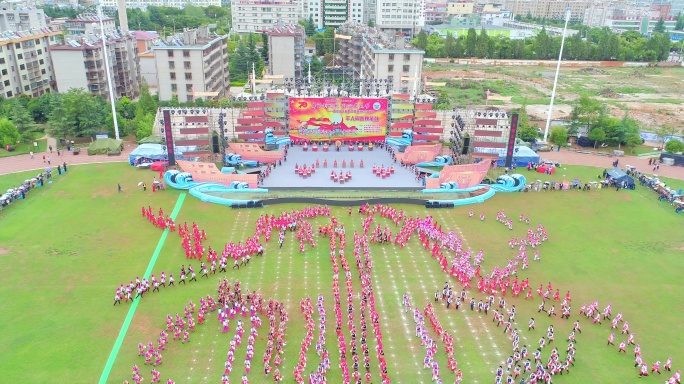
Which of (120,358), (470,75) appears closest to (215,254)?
(120,358)

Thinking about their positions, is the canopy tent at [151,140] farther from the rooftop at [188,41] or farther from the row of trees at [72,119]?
the rooftop at [188,41]

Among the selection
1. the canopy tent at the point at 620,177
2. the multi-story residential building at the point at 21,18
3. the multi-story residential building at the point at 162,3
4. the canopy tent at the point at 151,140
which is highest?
the multi-story residential building at the point at 162,3

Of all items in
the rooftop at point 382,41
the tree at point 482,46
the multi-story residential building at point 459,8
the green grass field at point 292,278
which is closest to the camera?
the green grass field at point 292,278

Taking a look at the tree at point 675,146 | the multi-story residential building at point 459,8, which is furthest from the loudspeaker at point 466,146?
the multi-story residential building at point 459,8

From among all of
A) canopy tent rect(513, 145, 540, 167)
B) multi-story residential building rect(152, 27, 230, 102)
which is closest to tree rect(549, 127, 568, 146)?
canopy tent rect(513, 145, 540, 167)

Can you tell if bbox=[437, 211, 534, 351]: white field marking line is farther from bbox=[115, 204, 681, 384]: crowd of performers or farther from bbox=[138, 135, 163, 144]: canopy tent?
bbox=[138, 135, 163, 144]: canopy tent

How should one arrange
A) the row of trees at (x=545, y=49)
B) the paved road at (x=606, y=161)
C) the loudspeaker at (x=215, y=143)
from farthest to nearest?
the row of trees at (x=545, y=49) → the loudspeaker at (x=215, y=143) → the paved road at (x=606, y=161)
